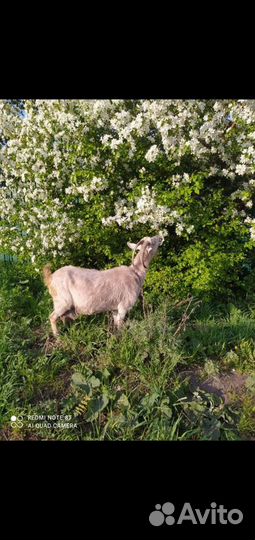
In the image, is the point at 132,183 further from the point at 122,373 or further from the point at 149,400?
the point at 149,400

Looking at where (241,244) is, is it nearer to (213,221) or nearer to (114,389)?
(213,221)

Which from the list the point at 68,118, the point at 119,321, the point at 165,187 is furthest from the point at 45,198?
the point at 119,321

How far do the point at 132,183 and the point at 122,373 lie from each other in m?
2.31

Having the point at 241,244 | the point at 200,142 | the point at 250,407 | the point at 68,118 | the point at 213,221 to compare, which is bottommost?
the point at 250,407

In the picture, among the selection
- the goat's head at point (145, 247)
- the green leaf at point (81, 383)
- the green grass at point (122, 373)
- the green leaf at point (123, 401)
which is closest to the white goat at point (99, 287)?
the goat's head at point (145, 247)

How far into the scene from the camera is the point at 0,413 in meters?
2.91

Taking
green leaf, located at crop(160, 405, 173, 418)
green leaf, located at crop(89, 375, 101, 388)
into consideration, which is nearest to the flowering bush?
green leaf, located at crop(89, 375, 101, 388)

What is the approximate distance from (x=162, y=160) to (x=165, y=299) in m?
1.73

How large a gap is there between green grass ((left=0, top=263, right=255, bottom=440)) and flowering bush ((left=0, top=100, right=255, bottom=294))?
69 cm

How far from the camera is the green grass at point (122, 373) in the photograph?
9.32ft

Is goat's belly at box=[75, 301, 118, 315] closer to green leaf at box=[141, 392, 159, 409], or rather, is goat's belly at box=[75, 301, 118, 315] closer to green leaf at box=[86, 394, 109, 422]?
green leaf at box=[86, 394, 109, 422]

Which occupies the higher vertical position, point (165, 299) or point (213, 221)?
point (213, 221)
